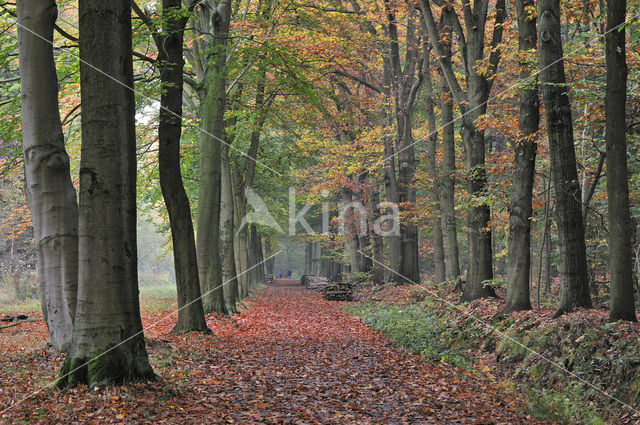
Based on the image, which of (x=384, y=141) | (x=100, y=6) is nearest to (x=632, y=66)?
(x=100, y=6)

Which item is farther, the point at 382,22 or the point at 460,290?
the point at 382,22

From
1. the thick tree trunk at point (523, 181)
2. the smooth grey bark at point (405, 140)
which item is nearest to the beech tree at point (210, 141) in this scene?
the thick tree trunk at point (523, 181)

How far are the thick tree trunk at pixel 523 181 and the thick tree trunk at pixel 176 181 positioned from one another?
6.53 m

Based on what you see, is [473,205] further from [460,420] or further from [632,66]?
[460,420]

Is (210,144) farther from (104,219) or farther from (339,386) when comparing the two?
(339,386)

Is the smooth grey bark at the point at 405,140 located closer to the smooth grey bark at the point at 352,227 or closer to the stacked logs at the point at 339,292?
the stacked logs at the point at 339,292

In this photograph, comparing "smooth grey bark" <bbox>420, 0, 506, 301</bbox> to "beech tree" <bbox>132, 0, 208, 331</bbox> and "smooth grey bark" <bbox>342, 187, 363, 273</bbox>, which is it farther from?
"smooth grey bark" <bbox>342, 187, 363, 273</bbox>

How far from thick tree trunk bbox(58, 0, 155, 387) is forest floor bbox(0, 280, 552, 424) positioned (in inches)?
14.7

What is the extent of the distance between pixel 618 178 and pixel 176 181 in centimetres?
798

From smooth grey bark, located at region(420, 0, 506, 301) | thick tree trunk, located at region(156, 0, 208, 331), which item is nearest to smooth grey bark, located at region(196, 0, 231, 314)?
thick tree trunk, located at region(156, 0, 208, 331)

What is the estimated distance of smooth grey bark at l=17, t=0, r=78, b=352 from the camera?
23.9 ft

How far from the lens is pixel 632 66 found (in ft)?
33.6

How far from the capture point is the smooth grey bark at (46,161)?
23.9 feet

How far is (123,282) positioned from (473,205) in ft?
29.7
